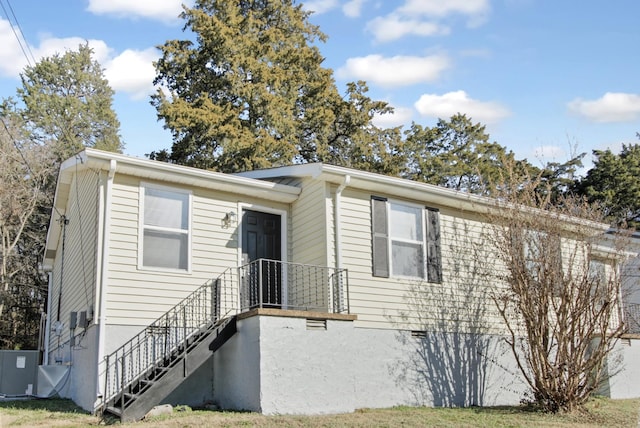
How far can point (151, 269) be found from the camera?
10312 mm

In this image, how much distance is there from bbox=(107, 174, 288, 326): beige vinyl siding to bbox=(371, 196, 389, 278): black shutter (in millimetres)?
2488

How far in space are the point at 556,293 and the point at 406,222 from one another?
2901 mm

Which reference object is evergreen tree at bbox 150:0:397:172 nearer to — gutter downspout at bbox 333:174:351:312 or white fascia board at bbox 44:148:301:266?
white fascia board at bbox 44:148:301:266

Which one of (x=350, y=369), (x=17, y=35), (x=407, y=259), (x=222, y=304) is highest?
(x=17, y=35)

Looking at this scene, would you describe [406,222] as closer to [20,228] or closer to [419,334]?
[419,334]

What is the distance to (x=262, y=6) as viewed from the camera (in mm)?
27500

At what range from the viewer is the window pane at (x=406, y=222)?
11836mm

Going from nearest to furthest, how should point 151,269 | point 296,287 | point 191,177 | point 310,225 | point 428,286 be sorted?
point 151,269, point 191,177, point 310,225, point 296,287, point 428,286

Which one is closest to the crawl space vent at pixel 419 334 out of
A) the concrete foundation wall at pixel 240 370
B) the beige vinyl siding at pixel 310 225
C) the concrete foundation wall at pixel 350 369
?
the concrete foundation wall at pixel 350 369

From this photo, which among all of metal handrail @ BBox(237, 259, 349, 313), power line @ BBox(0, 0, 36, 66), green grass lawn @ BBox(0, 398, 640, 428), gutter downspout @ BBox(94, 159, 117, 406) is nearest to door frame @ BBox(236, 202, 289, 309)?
metal handrail @ BBox(237, 259, 349, 313)

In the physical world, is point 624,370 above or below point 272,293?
below

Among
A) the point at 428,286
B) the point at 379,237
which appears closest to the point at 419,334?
the point at 428,286

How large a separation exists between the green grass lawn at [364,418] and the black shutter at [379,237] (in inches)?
95.5

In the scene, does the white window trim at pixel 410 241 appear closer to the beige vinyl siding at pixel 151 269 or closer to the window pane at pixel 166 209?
the beige vinyl siding at pixel 151 269
